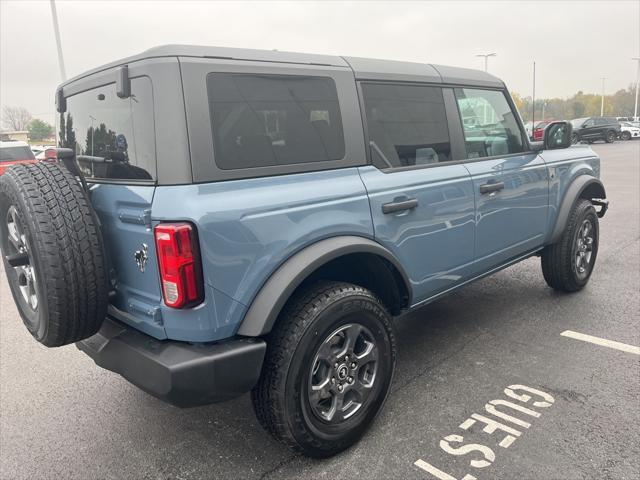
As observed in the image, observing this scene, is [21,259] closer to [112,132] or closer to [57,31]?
[112,132]

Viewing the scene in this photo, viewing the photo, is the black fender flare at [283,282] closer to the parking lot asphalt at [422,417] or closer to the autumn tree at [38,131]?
the parking lot asphalt at [422,417]

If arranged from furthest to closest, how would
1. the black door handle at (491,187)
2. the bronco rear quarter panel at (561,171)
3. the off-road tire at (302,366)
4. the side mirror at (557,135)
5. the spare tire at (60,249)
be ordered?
the bronco rear quarter panel at (561,171) → the side mirror at (557,135) → the black door handle at (491,187) → the off-road tire at (302,366) → the spare tire at (60,249)

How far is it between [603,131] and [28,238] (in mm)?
36166

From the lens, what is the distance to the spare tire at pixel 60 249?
2.10 metres

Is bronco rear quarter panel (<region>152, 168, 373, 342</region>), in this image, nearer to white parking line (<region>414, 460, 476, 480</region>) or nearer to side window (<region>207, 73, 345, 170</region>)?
side window (<region>207, 73, 345, 170</region>)

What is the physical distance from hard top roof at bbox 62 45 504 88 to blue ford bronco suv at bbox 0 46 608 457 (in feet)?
0.06

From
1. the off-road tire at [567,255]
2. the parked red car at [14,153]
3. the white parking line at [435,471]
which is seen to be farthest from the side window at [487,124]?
the parked red car at [14,153]

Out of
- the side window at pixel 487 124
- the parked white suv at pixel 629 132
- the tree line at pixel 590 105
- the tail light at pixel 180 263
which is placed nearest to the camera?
the tail light at pixel 180 263

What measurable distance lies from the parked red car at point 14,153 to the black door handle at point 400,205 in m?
12.2

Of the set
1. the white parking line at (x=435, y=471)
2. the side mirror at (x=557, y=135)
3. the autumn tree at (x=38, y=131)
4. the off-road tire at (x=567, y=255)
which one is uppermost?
the autumn tree at (x=38, y=131)

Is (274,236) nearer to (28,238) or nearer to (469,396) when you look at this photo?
(28,238)

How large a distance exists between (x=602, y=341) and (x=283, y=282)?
2.70m

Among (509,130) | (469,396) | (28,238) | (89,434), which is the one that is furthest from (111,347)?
(509,130)

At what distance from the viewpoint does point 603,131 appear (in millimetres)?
32000
